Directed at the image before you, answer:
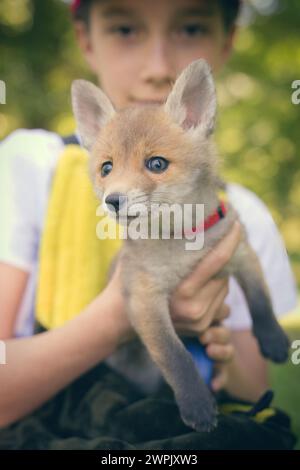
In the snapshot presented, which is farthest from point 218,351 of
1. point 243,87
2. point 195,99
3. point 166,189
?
point 243,87

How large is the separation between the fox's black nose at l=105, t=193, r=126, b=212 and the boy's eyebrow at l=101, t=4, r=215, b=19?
28.4 inches

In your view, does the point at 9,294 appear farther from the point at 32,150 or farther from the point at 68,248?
the point at 32,150

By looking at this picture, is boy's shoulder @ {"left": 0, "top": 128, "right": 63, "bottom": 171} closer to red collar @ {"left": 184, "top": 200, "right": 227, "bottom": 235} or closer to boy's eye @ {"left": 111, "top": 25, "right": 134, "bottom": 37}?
boy's eye @ {"left": 111, "top": 25, "right": 134, "bottom": 37}

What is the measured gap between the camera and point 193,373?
1168mm

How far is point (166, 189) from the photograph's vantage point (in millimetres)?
1098

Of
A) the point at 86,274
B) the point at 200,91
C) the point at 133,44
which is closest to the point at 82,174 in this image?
the point at 86,274

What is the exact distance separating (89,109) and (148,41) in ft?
1.29

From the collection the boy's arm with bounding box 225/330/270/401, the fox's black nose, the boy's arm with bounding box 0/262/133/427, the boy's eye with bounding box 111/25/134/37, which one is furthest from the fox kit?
the boy's eye with bounding box 111/25/134/37

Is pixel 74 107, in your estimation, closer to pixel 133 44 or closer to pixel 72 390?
pixel 133 44

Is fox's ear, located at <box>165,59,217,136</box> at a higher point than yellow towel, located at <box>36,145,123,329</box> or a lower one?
higher

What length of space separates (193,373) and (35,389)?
0.45 meters

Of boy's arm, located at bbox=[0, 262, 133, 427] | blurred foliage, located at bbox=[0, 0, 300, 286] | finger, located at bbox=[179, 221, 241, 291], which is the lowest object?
boy's arm, located at bbox=[0, 262, 133, 427]

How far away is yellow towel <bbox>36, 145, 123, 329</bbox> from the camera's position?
1.53 metres
